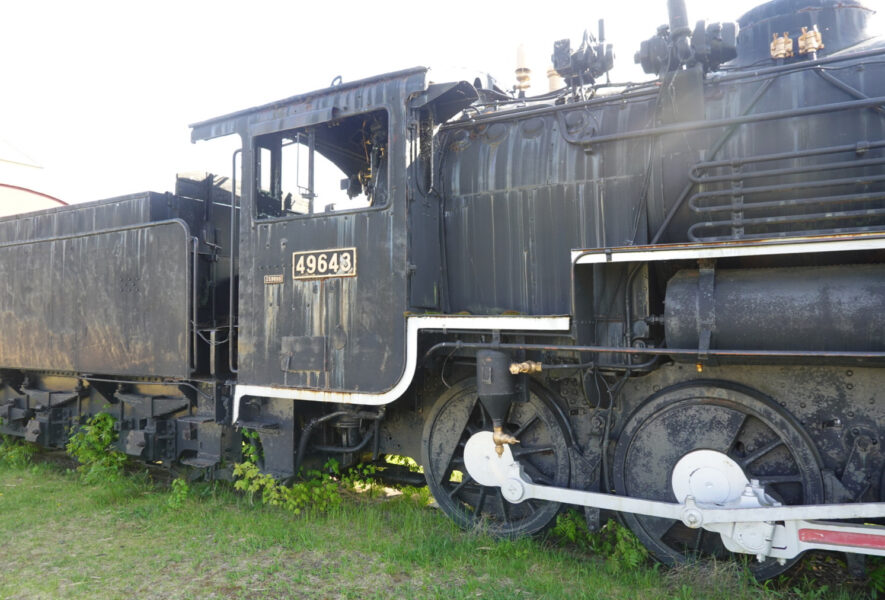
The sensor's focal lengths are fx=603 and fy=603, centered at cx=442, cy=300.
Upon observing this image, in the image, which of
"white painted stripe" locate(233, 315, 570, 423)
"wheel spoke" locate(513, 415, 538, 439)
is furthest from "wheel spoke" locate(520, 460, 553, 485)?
"white painted stripe" locate(233, 315, 570, 423)

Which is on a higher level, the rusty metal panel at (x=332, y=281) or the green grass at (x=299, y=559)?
the rusty metal panel at (x=332, y=281)

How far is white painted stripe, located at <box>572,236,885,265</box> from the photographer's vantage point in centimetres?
307

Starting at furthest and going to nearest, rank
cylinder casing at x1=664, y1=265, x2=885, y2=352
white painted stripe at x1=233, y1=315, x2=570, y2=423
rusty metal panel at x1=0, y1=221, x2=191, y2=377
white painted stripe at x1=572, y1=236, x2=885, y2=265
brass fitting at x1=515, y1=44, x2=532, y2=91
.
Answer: rusty metal panel at x1=0, y1=221, x2=191, y2=377 < brass fitting at x1=515, y1=44, x2=532, y2=91 < white painted stripe at x1=233, y1=315, x2=570, y2=423 < cylinder casing at x1=664, y1=265, x2=885, y2=352 < white painted stripe at x1=572, y1=236, x2=885, y2=265

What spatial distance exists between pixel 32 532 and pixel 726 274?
19.1 feet

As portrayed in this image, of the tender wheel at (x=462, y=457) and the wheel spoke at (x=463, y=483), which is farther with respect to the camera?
the wheel spoke at (x=463, y=483)

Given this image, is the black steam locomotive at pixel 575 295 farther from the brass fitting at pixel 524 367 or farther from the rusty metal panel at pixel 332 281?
the brass fitting at pixel 524 367

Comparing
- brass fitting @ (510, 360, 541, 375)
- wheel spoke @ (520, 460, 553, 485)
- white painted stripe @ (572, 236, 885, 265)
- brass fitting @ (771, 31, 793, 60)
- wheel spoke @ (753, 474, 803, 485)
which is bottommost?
wheel spoke @ (520, 460, 553, 485)

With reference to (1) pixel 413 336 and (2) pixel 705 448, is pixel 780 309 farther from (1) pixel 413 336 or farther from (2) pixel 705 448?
(1) pixel 413 336

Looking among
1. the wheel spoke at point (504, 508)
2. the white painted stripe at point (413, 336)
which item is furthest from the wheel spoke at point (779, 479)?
the wheel spoke at point (504, 508)

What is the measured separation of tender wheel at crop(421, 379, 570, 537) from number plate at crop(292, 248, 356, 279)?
1269mm

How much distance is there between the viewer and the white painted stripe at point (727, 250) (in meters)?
3.07

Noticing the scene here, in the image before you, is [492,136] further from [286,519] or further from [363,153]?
[286,519]

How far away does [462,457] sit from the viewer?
476cm

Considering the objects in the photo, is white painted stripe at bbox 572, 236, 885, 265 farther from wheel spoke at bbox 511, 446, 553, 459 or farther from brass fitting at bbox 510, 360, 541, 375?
wheel spoke at bbox 511, 446, 553, 459
